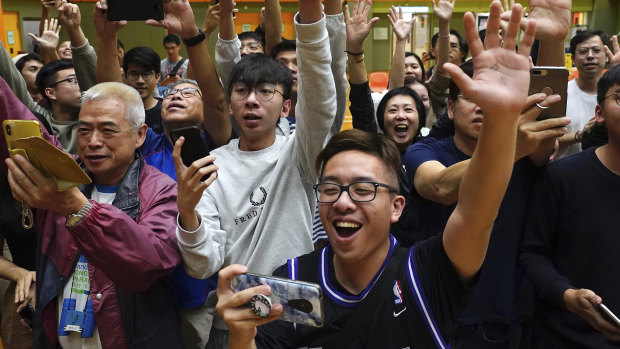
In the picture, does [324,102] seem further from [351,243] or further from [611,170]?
[611,170]

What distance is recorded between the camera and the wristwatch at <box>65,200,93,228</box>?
6.27 ft

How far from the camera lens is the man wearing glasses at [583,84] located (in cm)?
379

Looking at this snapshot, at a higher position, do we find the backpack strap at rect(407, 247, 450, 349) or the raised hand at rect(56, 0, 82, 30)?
the raised hand at rect(56, 0, 82, 30)

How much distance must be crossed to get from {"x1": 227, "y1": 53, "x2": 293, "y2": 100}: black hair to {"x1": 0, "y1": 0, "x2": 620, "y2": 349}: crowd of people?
0.01 meters

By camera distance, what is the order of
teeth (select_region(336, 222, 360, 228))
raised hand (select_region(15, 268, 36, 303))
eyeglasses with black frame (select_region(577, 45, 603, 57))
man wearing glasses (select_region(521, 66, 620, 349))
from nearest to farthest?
Answer: teeth (select_region(336, 222, 360, 228))
man wearing glasses (select_region(521, 66, 620, 349))
raised hand (select_region(15, 268, 36, 303))
eyeglasses with black frame (select_region(577, 45, 603, 57))

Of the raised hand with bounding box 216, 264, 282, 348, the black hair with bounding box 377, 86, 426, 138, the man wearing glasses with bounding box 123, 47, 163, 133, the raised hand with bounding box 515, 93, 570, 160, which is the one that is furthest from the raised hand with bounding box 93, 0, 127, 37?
the raised hand with bounding box 515, 93, 570, 160

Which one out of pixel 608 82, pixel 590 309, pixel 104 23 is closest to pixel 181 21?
pixel 104 23

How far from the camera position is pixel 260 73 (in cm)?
260

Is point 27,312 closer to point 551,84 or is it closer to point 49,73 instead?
point 49,73

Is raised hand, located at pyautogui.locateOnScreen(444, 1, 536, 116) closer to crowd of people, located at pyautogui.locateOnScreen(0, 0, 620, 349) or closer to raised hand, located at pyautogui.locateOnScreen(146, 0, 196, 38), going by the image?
crowd of people, located at pyautogui.locateOnScreen(0, 0, 620, 349)

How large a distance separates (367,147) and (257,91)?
875 mm

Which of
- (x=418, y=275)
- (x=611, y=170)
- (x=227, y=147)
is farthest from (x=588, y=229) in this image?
(x=227, y=147)

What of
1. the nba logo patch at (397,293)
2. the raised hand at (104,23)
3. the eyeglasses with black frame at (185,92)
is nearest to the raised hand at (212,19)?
the eyeglasses with black frame at (185,92)

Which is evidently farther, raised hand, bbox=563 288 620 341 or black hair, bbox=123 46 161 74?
black hair, bbox=123 46 161 74
